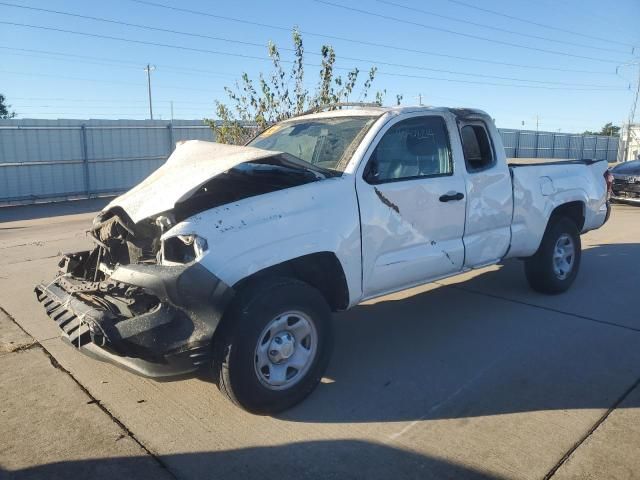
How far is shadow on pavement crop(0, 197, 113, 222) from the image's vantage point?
12.8m

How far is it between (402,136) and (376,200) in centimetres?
74

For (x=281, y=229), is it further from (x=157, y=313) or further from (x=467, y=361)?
(x=467, y=361)

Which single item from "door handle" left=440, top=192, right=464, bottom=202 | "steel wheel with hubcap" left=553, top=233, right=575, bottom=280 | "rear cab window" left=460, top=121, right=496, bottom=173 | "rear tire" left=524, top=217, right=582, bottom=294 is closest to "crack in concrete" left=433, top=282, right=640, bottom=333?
"rear tire" left=524, top=217, right=582, bottom=294

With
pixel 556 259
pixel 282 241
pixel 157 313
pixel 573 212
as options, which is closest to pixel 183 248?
pixel 157 313

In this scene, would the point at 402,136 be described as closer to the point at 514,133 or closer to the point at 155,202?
the point at 155,202

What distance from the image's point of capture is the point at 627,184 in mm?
14070

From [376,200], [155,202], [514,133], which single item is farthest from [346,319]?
[514,133]

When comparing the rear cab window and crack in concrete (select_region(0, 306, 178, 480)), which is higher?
the rear cab window

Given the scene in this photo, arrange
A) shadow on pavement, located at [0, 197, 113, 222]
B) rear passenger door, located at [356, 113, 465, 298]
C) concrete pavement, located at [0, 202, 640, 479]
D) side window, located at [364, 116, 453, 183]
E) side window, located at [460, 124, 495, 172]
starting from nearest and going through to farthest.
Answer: concrete pavement, located at [0, 202, 640, 479] < rear passenger door, located at [356, 113, 465, 298] < side window, located at [364, 116, 453, 183] < side window, located at [460, 124, 495, 172] < shadow on pavement, located at [0, 197, 113, 222]

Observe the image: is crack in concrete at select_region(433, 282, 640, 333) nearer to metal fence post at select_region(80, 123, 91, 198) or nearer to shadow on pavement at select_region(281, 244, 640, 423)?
shadow on pavement at select_region(281, 244, 640, 423)

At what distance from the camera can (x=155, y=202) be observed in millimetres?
3568

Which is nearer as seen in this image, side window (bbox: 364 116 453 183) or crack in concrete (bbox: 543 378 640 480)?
crack in concrete (bbox: 543 378 640 480)

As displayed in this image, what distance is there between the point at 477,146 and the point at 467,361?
82.1 inches

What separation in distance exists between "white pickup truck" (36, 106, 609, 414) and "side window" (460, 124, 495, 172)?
0.04ft
